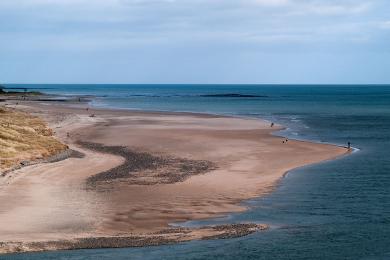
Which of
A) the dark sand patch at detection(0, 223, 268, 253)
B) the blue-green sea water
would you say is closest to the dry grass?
the dark sand patch at detection(0, 223, 268, 253)

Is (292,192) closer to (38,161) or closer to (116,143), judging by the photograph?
(38,161)

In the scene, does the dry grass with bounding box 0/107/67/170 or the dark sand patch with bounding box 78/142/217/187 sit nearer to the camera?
the dark sand patch with bounding box 78/142/217/187

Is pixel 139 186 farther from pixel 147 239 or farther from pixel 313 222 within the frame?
pixel 313 222

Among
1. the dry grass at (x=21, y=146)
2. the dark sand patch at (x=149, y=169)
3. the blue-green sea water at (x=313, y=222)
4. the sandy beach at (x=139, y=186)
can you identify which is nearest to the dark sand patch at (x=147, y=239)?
the sandy beach at (x=139, y=186)

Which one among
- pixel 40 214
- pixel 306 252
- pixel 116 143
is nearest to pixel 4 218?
pixel 40 214

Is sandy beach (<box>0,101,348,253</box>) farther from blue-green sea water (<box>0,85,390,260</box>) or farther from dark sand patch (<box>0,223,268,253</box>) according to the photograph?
blue-green sea water (<box>0,85,390,260</box>)

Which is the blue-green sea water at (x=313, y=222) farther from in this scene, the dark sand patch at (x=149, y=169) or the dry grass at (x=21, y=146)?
the dry grass at (x=21, y=146)

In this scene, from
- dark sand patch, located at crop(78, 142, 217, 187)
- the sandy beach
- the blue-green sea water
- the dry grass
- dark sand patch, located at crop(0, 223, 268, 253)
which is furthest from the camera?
the dry grass

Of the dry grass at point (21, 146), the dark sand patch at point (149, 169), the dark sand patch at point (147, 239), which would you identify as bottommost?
the dark sand patch at point (147, 239)

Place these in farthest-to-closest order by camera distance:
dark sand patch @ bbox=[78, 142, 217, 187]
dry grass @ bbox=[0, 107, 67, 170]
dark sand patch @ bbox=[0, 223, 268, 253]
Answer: dry grass @ bbox=[0, 107, 67, 170]
dark sand patch @ bbox=[78, 142, 217, 187]
dark sand patch @ bbox=[0, 223, 268, 253]
